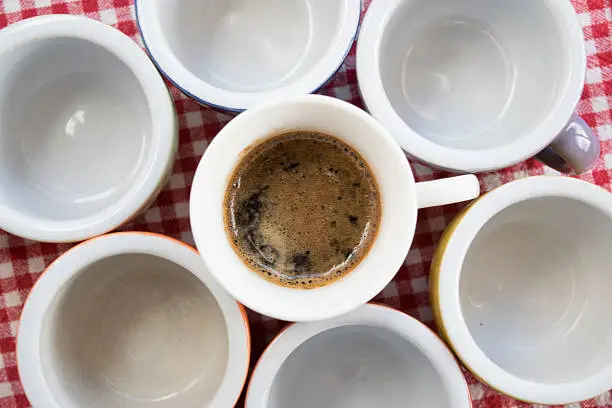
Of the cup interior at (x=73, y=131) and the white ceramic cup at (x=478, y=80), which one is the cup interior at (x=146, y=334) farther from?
the white ceramic cup at (x=478, y=80)

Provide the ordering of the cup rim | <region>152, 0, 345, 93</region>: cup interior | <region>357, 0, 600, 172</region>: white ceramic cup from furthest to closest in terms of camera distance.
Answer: <region>152, 0, 345, 93</region>: cup interior, <region>357, 0, 600, 172</region>: white ceramic cup, the cup rim

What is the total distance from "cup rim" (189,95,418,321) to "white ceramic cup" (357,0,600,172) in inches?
4.3

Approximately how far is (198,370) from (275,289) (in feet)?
0.78

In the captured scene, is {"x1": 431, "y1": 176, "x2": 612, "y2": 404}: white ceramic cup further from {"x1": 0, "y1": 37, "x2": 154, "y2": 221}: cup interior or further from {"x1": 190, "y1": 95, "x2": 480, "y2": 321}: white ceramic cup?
{"x1": 0, "y1": 37, "x2": 154, "y2": 221}: cup interior

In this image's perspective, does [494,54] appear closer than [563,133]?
No

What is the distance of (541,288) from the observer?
985 millimetres

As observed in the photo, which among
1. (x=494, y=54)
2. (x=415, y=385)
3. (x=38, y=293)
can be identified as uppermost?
(x=494, y=54)

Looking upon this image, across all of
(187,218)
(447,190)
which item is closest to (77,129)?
(187,218)

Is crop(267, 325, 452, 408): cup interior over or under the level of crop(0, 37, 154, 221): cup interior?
under

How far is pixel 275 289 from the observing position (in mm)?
812

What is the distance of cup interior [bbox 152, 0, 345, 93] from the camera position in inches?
38.7

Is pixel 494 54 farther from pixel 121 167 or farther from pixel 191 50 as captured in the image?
pixel 121 167

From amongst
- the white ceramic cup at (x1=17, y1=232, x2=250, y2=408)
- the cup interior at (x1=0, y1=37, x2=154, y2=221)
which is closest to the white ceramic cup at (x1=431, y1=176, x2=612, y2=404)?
the white ceramic cup at (x1=17, y1=232, x2=250, y2=408)

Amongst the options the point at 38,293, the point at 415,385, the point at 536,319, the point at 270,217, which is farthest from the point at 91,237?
the point at 536,319
